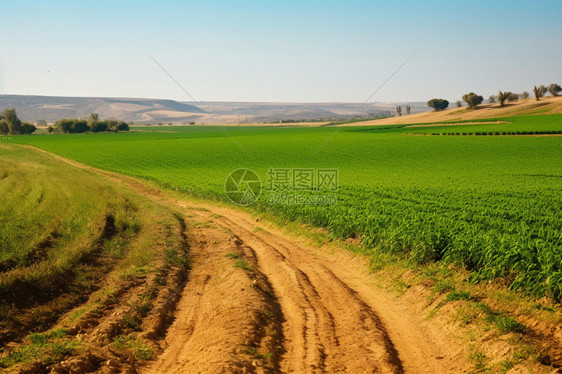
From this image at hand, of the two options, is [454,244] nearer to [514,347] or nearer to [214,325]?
[514,347]

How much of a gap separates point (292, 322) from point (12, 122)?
130 m

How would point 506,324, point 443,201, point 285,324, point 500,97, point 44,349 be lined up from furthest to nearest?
point 500,97
point 443,201
point 285,324
point 506,324
point 44,349

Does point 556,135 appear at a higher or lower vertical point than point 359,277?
higher

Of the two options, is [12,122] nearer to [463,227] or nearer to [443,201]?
[443,201]

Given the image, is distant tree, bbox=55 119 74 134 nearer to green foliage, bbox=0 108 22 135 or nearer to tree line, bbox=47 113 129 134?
tree line, bbox=47 113 129 134

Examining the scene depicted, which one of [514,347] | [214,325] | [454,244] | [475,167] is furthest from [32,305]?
[475,167]

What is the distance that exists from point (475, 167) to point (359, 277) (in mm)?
22929

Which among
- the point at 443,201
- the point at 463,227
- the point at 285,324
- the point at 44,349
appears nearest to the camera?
the point at 44,349

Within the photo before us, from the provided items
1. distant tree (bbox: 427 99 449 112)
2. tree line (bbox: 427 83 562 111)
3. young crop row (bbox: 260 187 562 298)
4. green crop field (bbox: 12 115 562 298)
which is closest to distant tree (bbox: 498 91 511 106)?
tree line (bbox: 427 83 562 111)

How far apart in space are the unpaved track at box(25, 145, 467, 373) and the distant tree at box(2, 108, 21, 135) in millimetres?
122435

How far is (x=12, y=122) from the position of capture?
384ft

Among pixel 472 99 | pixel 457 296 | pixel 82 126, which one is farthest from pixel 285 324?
A: pixel 82 126

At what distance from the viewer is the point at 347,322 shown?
29.1ft

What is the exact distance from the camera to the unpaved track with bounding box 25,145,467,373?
718cm
